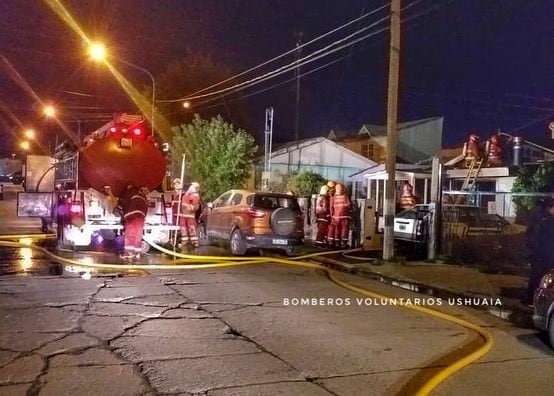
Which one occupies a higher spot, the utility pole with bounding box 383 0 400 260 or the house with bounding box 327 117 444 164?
the house with bounding box 327 117 444 164

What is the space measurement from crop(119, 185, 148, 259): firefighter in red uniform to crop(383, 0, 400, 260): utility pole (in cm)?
552

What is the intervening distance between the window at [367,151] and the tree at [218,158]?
13.2m

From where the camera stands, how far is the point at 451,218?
15648 millimetres

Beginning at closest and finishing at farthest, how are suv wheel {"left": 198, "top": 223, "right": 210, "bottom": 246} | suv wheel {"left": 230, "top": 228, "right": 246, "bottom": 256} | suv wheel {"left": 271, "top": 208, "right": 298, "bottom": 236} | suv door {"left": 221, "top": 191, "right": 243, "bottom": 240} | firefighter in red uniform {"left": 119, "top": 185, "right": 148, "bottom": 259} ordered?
firefighter in red uniform {"left": 119, "top": 185, "right": 148, "bottom": 259}
suv wheel {"left": 271, "top": 208, "right": 298, "bottom": 236}
suv wheel {"left": 230, "top": 228, "right": 246, "bottom": 256}
suv door {"left": 221, "top": 191, "right": 243, "bottom": 240}
suv wheel {"left": 198, "top": 223, "right": 210, "bottom": 246}

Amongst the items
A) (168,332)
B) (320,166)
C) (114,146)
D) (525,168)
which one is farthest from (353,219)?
(320,166)

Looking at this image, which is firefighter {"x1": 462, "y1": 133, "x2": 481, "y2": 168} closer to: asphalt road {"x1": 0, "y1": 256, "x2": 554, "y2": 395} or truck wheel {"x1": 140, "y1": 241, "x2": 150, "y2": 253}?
asphalt road {"x1": 0, "y1": 256, "x2": 554, "y2": 395}

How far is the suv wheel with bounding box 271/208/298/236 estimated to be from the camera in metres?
15.7

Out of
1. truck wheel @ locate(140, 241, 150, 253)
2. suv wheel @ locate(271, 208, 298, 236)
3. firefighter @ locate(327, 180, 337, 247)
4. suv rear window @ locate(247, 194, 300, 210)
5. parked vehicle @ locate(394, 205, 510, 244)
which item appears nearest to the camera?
parked vehicle @ locate(394, 205, 510, 244)

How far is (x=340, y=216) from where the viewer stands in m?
18.4

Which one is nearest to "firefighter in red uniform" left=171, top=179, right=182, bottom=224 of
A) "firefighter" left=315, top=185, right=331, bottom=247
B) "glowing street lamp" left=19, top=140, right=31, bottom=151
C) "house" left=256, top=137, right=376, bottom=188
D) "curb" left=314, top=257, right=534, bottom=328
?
"curb" left=314, top=257, right=534, bottom=328

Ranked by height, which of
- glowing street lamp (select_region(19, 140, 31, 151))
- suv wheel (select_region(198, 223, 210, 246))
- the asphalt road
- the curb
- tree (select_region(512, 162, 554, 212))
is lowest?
the asphalt road

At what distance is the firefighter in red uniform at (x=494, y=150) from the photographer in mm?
16828

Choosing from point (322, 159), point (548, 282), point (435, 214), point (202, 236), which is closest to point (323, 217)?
point (202, 236)

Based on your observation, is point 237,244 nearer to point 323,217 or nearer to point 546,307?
point 323,217
